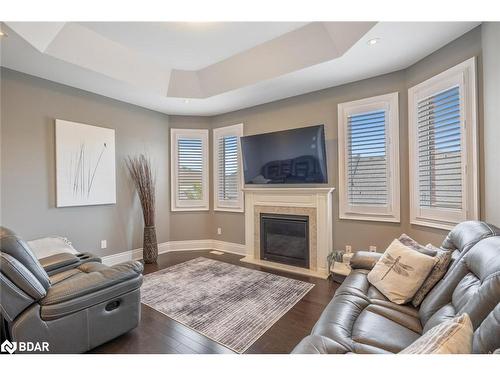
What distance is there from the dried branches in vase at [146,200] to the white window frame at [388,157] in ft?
9.96

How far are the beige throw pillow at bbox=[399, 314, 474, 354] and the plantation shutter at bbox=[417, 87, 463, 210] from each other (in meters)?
2.09

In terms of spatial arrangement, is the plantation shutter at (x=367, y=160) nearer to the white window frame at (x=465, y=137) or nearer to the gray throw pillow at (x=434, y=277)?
the white window frame at (x=465, y=137)

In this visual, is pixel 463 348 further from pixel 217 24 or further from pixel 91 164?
pixel 91 164

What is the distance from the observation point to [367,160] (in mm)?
3201

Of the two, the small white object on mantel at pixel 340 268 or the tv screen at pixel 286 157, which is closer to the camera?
the small white object on mantel at pixel 340 268

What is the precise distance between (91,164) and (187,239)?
213 cm

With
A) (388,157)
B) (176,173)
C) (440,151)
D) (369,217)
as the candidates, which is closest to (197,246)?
(176,173)

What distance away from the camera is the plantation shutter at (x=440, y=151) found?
7.66ft

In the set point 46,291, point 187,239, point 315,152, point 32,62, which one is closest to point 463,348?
point 46,291

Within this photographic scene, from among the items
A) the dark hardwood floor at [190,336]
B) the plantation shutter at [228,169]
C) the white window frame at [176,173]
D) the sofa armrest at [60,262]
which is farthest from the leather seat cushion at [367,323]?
the white window frame at [176,173]

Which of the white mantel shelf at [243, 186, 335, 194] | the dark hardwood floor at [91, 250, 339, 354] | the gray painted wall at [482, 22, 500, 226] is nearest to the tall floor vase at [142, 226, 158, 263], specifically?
the dark hardwood floor at [91, 250, 339, 354]

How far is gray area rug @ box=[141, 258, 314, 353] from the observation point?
2047 millimetres

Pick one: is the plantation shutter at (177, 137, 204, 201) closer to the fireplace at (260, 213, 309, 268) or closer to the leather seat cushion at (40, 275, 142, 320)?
the fireplace at (260, 213, 309, 268)

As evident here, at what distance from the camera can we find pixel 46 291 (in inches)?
61.2
